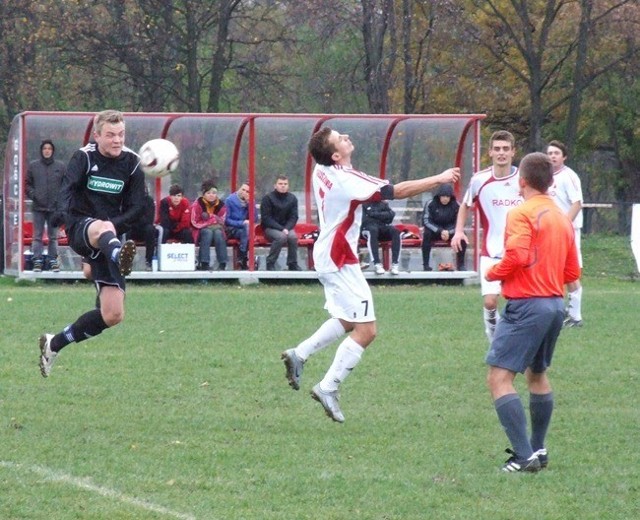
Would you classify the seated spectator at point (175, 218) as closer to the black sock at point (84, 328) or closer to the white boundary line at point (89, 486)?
the black sock at point (84, 328)

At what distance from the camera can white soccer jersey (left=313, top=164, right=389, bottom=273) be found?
795cm

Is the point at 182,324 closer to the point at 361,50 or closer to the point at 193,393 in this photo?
the point at 193,393

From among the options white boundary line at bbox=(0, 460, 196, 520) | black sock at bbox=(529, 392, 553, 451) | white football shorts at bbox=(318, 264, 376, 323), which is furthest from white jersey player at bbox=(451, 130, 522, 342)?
white boundary line at bbox=(0, 460, 196, 520)

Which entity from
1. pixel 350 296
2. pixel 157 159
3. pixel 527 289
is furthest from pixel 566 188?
pixel 527 289

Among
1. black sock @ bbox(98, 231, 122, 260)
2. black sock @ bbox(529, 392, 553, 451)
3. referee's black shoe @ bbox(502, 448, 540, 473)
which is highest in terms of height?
black sock @ bbox(98, 231, 122, 260)

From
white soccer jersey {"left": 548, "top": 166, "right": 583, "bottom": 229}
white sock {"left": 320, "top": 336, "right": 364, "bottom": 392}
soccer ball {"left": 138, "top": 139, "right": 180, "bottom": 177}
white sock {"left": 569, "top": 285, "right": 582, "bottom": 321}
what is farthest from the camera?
white sock {"left": 569, "top": 285, "right": 582, "bottom": 321}

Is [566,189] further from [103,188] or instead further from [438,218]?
[103,188]

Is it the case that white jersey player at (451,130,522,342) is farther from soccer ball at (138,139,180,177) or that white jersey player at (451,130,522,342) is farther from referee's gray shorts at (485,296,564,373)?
referee's gray shorts at (485,296,564,373)

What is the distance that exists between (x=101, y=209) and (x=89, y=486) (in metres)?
2.79

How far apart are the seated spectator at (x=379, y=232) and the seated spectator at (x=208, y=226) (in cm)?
210

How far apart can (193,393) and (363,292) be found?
5.27 feet

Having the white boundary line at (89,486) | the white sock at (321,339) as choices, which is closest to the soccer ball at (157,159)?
the white sock at (321,339)

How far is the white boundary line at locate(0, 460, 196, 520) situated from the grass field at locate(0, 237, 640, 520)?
15 mm

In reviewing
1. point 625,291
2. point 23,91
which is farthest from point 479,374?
point 23,91
